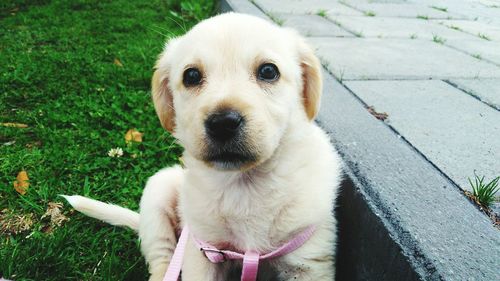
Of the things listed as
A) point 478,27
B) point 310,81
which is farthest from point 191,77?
point 478,27

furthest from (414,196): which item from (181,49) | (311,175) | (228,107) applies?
(181,49)

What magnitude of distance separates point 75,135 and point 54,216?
959 millimetres

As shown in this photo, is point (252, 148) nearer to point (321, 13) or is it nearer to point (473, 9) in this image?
point (321, 13)

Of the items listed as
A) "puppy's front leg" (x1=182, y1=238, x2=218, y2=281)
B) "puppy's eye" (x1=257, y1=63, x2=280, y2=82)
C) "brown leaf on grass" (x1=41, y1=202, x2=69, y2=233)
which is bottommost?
"brown leaf on grass" (x1=41, y1=202, x2=69, y2=233)

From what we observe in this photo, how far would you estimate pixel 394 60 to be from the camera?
3674mm

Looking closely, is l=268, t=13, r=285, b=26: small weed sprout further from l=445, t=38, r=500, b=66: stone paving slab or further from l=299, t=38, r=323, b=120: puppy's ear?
l=299, t=38, r=323, b=120: puppy's ear

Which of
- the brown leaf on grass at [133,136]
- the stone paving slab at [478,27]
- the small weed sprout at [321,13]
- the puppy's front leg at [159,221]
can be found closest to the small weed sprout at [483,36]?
the stone paving slab at [478,27]

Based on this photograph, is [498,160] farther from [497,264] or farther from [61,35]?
[61,35]

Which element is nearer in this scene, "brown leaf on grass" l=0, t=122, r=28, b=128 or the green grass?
the green grass

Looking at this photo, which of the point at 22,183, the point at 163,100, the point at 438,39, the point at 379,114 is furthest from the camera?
the point at 438,39

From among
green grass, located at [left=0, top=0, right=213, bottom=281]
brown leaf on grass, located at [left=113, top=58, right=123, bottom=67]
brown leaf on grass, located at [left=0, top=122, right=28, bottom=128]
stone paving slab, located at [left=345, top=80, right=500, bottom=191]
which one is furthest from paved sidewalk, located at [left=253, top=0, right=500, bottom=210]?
brown leaf on grass, located at [left=0, top=122, right=28, bottom=128]

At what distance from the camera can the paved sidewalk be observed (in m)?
2.13

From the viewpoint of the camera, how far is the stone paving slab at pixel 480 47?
13.2ft

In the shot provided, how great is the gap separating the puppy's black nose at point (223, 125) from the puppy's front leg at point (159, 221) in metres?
0.77
